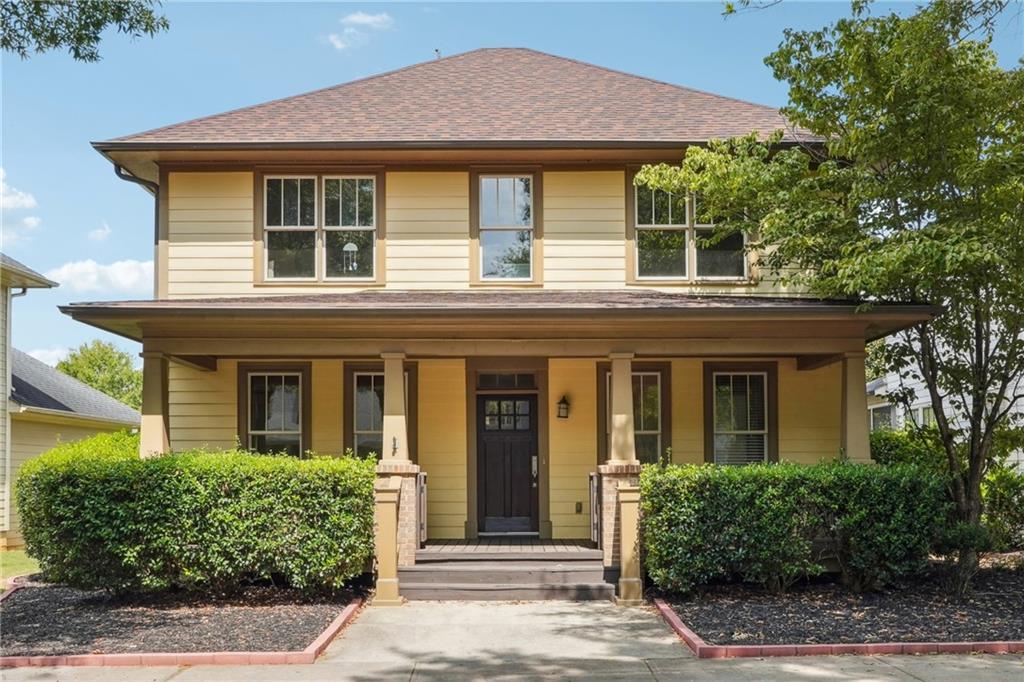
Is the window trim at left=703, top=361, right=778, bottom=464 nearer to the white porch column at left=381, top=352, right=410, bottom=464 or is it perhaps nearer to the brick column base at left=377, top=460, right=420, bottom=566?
the brick column base at left=377, top=460, right=420, bottom=566

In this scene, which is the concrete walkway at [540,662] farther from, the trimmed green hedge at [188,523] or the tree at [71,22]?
the tree at [71,22]


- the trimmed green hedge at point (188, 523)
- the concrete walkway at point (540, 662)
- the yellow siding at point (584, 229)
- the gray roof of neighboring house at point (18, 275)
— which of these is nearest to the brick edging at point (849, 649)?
the concrete walkway at point (540, 662)

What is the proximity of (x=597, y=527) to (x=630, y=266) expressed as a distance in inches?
146

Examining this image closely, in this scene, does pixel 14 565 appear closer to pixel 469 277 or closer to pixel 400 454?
pixel 400 454

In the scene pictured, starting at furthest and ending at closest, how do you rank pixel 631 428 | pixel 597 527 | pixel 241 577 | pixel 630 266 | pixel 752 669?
pixel 630 266 → pixel 597 527 → pixel 631 428 → pixel 241 577 → pixel 752 669

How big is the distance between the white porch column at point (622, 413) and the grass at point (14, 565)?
8724 millimetres

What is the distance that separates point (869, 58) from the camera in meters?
9.76

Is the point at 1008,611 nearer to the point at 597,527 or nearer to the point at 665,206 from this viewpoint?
the point at 597,527

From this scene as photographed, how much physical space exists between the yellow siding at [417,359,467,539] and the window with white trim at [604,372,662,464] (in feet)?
7.00

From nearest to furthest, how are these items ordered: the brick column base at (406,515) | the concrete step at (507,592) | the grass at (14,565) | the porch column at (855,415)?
the concrete step at (507,592) < the brick column base at (406,515) < the porch column at (855,415) < the grass at (14,565)

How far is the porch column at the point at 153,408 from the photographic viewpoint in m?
10.6

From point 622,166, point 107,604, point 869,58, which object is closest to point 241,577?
point 107,604

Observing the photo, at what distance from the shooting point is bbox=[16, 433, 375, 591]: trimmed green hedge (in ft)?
31.0

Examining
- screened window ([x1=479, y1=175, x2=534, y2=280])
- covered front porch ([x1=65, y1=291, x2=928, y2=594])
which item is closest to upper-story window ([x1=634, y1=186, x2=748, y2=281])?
covered front porch ([x1=65, y1=291, x2=928, y2=594])
